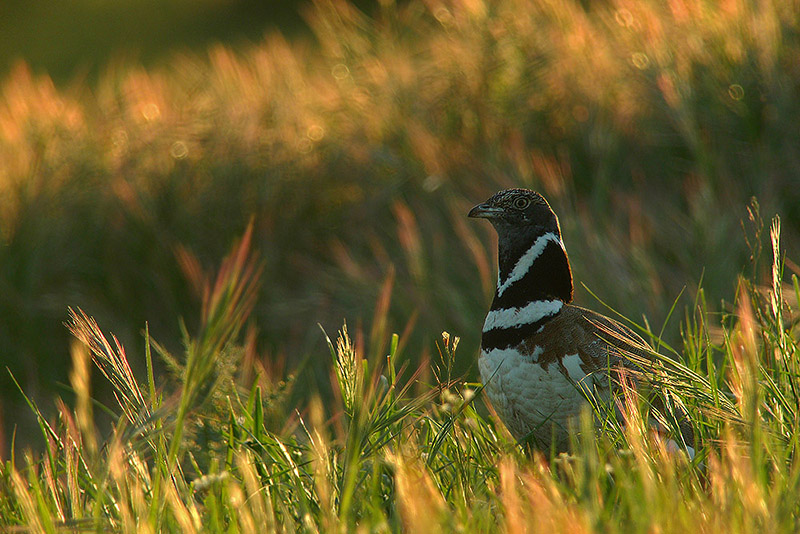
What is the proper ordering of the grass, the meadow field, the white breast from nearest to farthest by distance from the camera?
the grass
the white breast
the meadow field

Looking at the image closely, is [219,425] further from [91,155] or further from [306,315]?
[91,155]

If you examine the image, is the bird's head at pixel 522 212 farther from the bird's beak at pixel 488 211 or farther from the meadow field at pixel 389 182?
the meadow field at pixel 389 182

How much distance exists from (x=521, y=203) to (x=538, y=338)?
1.91 ft

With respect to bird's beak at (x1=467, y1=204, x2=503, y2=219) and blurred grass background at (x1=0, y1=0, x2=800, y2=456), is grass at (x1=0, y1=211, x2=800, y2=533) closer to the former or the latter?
bird's beak at (x1=467, y1=204, x2=503, y2=219)

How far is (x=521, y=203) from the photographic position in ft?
10.7

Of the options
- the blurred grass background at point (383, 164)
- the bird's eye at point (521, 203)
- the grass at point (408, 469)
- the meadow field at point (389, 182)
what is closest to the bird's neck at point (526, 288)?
the bird's eye at point (521, 203)

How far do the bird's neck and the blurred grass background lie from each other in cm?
139

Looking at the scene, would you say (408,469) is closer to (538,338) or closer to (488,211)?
(538,338)

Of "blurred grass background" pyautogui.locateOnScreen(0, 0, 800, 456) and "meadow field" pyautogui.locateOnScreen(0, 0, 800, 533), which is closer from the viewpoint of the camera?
"meadow field" pyautogui.locateOnScreen(0, 0, 800, 533)

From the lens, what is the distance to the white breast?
274cm

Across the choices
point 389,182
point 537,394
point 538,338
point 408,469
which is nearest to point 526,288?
point 538,338

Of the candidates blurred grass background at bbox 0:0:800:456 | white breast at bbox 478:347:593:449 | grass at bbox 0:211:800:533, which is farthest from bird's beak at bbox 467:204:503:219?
blurred grass background at bbox 0:0:800:456

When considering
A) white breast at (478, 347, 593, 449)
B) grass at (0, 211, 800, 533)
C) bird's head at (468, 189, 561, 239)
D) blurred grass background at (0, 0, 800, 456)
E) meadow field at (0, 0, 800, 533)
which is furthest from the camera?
blurred grass background at (0, 0, 800, 456)

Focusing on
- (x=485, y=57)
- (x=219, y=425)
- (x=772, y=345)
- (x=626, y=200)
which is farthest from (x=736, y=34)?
(x=219, y=425)
